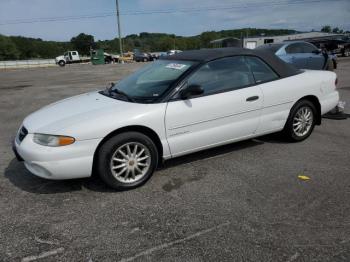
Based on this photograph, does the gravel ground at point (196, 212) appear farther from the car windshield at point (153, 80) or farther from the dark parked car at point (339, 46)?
the dark parked car at point (339, 46)

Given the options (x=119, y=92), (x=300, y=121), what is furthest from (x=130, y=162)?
(x=300, y=121)

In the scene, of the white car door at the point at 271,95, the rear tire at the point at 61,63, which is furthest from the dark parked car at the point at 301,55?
the rear tire at the point at 61,63

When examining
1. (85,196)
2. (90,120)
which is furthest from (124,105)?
(85,196)

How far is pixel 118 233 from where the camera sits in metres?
2.95

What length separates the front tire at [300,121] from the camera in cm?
497

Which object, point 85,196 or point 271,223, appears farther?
point 85,196

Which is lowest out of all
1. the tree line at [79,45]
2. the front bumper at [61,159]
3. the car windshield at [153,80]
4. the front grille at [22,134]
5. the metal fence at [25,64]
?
the metal fence at [25,64]

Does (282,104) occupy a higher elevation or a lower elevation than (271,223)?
higher

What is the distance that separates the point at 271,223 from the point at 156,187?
139cm

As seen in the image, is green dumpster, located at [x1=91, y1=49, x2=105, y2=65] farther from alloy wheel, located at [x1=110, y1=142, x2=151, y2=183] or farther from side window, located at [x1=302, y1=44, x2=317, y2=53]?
alloy wheel, located at [x1=110, y1=142, x2=151, y2=183]

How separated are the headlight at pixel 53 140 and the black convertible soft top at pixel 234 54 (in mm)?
1931

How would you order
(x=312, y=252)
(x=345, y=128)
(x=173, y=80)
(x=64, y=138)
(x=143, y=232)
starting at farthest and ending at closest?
(x=345, y=128)
(x=173, y=80)
(x=64, y=138)
(x=143, y=232)
(x=312, y=252)

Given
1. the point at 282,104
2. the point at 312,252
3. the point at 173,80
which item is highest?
the point at 173,80

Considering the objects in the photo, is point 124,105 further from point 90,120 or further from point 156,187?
point 156,187
